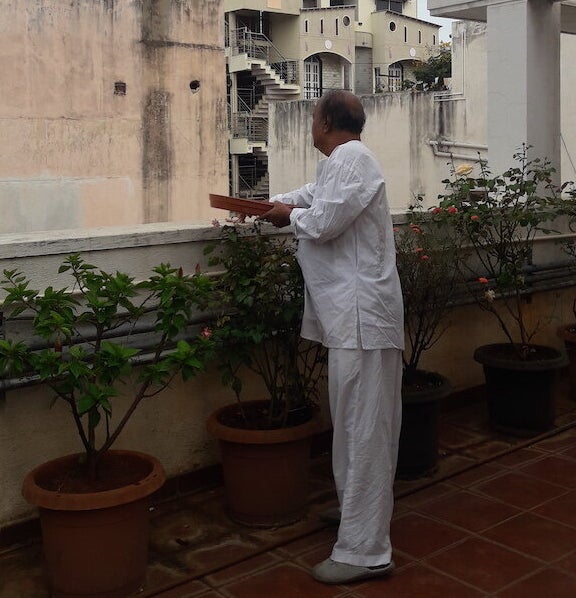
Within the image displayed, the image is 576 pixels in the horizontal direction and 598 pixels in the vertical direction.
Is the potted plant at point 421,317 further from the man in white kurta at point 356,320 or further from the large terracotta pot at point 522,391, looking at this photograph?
the man in white kurta at point 356,320

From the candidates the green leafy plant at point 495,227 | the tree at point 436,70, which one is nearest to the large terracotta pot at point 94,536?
the green leafy plant at point 495,227

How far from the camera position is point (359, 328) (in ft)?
9.78

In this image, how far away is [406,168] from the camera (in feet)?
53.6

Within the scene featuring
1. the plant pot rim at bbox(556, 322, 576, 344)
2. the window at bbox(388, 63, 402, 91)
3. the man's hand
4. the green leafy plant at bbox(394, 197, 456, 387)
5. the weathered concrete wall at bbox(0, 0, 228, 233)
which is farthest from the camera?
the window at bbox(388, 63, 402, 91)

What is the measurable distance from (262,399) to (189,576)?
3.36ft

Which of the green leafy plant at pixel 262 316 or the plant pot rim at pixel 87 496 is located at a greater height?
the green leafy plant at pixel 262 316

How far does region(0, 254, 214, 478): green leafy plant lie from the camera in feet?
9.27

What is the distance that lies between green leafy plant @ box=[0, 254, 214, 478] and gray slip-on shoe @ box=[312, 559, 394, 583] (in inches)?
34.0

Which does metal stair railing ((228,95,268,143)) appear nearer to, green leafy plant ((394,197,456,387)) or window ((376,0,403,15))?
window ((376,0,403,15))

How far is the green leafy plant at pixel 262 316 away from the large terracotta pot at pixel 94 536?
707mm

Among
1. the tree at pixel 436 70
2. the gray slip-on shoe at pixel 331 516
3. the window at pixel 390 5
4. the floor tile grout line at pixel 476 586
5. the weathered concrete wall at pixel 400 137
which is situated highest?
the window at pixel 390 5

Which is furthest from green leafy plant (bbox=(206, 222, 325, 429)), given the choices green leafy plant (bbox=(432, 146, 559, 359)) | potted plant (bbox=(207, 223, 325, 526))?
green leafy plant (bbox=(432, 146, 559, 359))

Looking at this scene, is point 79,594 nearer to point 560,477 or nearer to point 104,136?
point 560,477

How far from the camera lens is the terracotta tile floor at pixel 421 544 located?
3.01m
